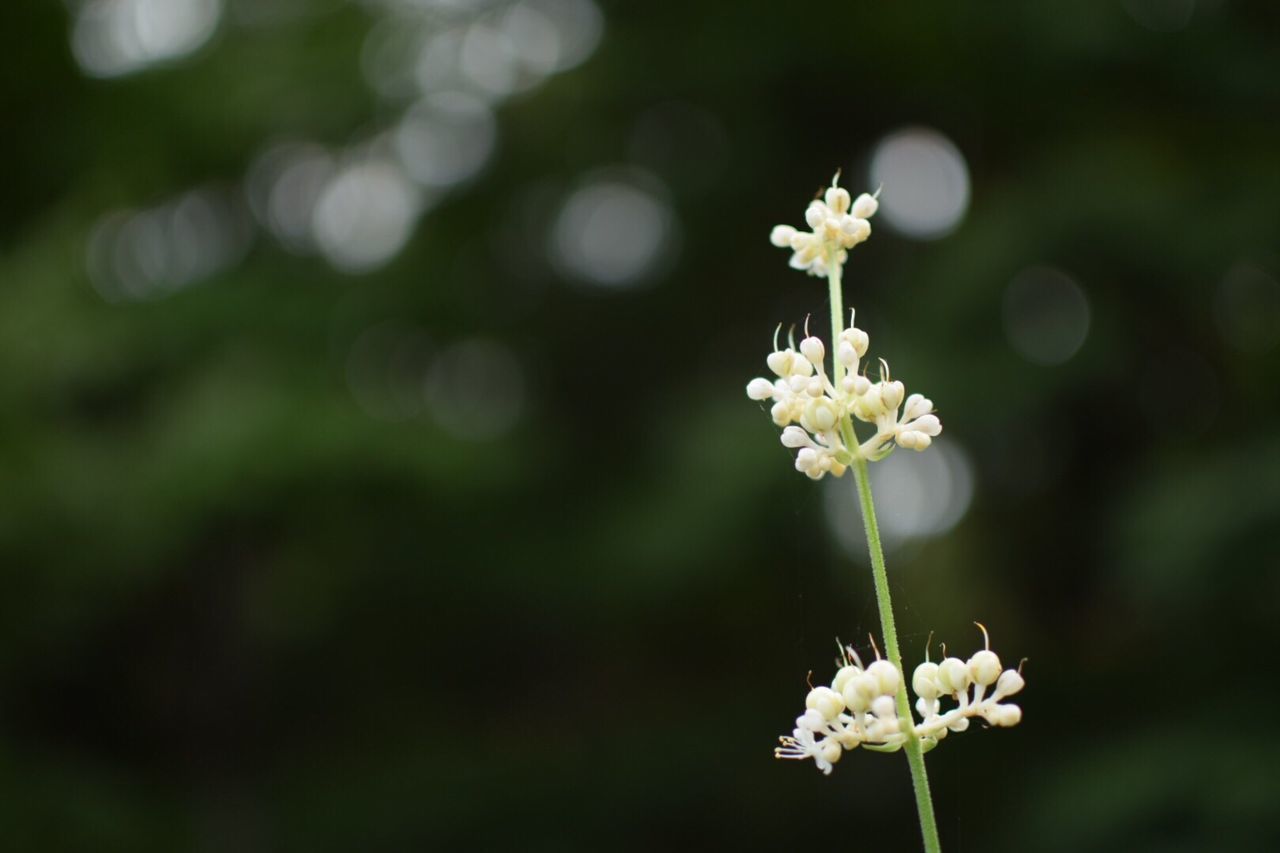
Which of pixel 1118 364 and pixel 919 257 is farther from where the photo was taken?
pixel 919 257

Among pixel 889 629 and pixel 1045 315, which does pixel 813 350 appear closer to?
pixel 889 629

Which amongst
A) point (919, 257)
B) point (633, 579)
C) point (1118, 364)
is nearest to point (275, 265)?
point (633, 579)

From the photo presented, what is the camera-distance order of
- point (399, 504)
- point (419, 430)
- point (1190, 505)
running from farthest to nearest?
point (399, 504)
point (419, 430)
point (1190, 505)

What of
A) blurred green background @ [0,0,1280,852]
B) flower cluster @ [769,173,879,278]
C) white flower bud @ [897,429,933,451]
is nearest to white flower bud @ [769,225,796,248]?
flower cluster @ [769,173,879,278]

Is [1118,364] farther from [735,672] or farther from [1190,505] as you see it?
[735,672]

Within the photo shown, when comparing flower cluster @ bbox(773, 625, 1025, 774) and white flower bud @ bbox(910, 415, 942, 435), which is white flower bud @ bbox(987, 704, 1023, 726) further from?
white flower bud @ bbox(910, 415, 942, 435)

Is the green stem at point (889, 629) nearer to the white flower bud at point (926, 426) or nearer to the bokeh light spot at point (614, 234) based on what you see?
the white flower bud at point (926, 426)
